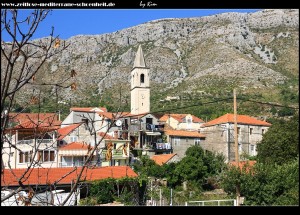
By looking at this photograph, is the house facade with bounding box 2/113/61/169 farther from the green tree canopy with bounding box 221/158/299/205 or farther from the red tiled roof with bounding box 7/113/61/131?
the green tree canopy with bounding box 221/158/299/205

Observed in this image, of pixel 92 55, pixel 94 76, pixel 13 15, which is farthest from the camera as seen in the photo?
pixel 92 55

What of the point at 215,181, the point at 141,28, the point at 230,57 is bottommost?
the point at 215,181

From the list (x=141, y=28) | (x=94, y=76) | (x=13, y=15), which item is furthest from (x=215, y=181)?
(x=141, y=28)

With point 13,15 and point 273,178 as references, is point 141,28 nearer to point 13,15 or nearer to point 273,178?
point 273,178

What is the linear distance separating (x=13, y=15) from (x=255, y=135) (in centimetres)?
2886

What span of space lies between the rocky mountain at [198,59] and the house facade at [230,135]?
5947 millimetres

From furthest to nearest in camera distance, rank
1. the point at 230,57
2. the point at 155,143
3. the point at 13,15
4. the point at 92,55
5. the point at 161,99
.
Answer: the point at 92,55 < the point at 230,57 < the point at 161,99 < the point at 155,143 < the point at 13,15

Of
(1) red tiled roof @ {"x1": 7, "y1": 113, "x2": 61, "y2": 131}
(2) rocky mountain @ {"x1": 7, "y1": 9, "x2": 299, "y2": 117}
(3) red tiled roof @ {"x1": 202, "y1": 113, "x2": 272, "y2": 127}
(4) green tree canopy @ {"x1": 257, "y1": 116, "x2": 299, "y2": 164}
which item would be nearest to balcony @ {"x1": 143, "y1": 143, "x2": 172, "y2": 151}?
(3) red tiled roof @ {"x1": 202, "y1": 113, "x2": 272, "y2": 127}

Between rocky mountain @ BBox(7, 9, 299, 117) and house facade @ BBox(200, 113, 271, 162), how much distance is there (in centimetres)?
595

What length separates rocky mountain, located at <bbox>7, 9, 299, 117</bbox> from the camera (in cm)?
4484

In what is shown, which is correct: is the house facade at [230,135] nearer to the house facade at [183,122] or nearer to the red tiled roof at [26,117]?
the house facade at [183,122]

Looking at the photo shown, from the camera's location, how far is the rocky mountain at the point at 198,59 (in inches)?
1766

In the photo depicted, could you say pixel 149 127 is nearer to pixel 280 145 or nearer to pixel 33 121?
pixel 280 145
